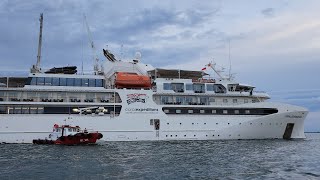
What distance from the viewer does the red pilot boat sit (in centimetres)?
3641

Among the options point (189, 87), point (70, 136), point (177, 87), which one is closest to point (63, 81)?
point (70, 136)

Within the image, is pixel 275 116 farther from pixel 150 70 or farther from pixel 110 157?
pixel 110 157

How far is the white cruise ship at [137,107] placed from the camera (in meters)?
38.3

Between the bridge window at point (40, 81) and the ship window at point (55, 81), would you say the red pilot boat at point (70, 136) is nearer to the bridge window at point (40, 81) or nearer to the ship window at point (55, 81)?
the ship window at point (55, 81)

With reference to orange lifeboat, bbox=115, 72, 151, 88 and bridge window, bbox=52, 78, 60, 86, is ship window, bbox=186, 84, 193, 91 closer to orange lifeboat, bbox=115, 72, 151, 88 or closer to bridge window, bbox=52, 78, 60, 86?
orange lifeboat, bbox=115, 72, 151, 88

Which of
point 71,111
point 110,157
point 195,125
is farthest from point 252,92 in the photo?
point 110,157

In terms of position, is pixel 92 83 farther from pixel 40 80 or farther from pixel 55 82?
pixel 40 80

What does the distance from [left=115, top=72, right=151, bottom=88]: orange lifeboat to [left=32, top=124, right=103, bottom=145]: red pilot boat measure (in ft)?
21.2

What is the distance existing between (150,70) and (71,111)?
10955 millimetres

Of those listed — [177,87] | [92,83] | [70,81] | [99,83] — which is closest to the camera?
[70,81]

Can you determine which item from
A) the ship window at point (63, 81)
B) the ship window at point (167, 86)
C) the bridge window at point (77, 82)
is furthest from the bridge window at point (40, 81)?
the ship window at point (167, 86)

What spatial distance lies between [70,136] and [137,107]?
767cm

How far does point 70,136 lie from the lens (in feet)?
121

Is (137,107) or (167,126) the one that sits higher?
(137,107)
